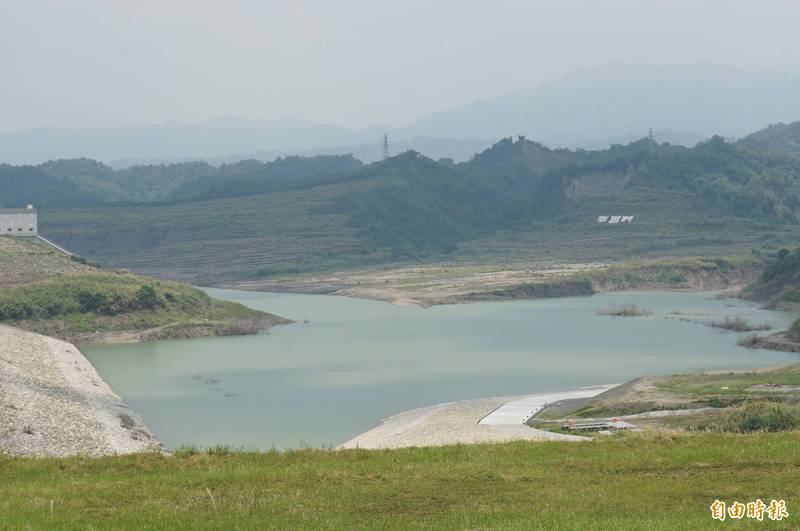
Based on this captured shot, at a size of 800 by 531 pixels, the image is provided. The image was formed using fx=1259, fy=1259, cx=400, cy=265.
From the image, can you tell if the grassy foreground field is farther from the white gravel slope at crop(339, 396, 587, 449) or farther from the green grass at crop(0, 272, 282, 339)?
the green grass at crop(0, 272, 282, 339)

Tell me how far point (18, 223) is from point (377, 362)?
66.4 meters

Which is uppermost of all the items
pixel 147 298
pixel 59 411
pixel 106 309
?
pixel 147 298

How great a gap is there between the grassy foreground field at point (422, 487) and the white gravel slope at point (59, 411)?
27.3 feet

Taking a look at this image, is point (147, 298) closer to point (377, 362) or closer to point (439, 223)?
point (377, 362)

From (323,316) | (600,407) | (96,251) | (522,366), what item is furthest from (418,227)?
(600,407)

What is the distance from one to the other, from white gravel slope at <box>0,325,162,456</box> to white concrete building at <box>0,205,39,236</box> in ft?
186

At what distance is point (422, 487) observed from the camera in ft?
62.9

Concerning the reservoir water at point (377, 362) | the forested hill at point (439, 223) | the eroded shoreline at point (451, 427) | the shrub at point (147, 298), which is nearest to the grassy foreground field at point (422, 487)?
the eroded shoreline at point (451, 427)

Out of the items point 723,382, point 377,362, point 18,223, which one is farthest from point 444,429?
point 18,223

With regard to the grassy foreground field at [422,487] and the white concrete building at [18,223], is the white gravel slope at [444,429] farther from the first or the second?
the white concrete building at [18,223]

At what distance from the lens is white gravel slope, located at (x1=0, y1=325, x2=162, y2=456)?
129 ft

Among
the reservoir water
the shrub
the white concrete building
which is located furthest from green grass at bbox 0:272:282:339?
the white concrete building

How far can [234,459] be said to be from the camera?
72.5ft

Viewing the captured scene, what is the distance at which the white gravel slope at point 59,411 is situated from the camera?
3938cm
